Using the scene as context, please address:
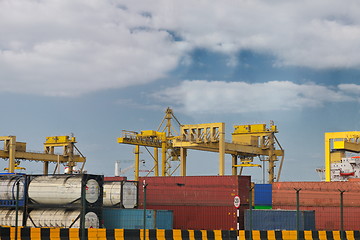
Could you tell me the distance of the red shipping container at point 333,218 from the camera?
44.5 meters

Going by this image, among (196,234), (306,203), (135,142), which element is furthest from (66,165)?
(196,234)

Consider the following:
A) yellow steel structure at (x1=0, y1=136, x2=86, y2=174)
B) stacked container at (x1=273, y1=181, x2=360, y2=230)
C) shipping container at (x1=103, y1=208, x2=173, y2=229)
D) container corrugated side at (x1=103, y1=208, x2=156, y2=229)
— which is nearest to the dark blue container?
stacked container at (x1=273, y1=181, x2=360, y2=230)

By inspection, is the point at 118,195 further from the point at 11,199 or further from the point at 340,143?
the point at 340,143

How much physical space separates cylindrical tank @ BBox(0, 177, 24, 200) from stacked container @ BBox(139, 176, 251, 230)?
10732mm

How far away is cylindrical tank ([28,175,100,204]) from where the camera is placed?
36.0 m

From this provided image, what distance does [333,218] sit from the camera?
4559 cm

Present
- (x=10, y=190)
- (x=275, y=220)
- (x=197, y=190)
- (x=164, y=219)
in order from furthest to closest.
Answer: (x=197, y=190)
(x=275, y=220)
(x=164, y=219)
(x=10, y=190)

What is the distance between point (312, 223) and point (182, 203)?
1040 centimetres

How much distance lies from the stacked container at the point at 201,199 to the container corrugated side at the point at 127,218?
486 centimetres

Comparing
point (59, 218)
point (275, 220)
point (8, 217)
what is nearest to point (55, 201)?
point (59, 218)

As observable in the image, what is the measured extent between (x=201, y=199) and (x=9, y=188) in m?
14.8

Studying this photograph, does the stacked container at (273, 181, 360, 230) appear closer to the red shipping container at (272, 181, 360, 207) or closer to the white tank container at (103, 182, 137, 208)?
the red shipping container at (272, 181, 360, 207)

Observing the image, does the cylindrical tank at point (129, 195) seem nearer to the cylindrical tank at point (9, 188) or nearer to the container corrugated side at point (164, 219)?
the container corrugated side at point (164, 219)

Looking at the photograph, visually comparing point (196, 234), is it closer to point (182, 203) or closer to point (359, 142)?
point (182, 203)
